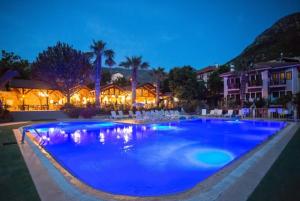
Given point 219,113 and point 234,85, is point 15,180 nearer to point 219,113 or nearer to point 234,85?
point 219,113

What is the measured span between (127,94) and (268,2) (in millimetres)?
165668

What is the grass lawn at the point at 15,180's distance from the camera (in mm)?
→ 3898

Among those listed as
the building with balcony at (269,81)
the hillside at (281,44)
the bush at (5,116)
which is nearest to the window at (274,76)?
the building with balcony at (269,81)

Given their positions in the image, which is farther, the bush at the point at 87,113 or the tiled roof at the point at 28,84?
the tiled roof at the point at 28,84

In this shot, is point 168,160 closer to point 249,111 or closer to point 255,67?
point 249,111

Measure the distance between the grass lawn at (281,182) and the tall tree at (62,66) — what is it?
29889 mm

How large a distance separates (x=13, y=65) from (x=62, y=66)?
20816mm

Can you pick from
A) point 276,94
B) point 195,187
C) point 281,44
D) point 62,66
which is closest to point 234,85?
point 276,94

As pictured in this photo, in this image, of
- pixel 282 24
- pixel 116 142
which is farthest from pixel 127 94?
pixel 282 24

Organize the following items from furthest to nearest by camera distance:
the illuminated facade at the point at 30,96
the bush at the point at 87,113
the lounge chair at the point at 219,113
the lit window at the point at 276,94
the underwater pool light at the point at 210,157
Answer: the illuminated facade at the point at 30,96 → the lit window at the point at 276,94 → the bush at the point at 87,113 → the lounge chair at the point at 219,113 → the underwater pool light at the point at 210,157

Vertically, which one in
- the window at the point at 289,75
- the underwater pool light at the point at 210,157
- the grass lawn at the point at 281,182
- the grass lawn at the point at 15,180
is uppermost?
the window at the point at 289,75

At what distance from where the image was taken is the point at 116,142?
11.1 m

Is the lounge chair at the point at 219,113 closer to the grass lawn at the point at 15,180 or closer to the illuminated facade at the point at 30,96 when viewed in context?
the illuminated facade at the point at 30,96

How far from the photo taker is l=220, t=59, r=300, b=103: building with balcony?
28.5 meters
